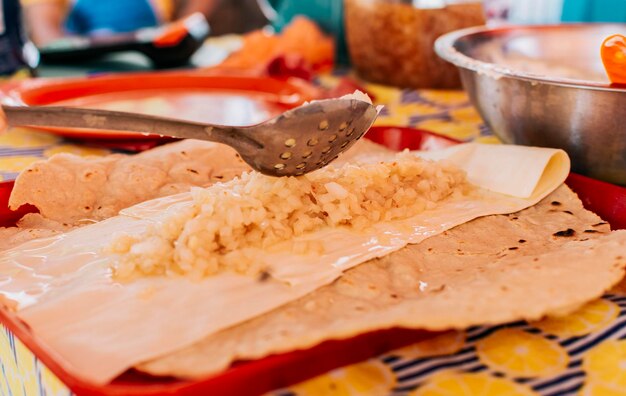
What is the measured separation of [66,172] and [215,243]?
47 centimetres

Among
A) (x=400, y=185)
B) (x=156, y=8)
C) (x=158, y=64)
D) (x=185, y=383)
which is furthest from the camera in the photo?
(x=156, y=8)

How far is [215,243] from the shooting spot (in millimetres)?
1004

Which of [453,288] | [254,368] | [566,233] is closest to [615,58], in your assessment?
[566,233]

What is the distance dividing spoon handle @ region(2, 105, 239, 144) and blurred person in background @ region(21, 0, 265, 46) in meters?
3.58

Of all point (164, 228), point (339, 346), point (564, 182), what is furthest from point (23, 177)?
point (564, 182)

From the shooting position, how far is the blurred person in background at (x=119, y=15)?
4496mm

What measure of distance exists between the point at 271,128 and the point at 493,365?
0.51m

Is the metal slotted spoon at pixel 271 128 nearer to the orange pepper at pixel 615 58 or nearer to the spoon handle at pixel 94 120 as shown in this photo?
the spoon handle at pixel 94 120

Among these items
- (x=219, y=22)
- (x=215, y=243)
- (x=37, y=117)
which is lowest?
(x=219, y=22)

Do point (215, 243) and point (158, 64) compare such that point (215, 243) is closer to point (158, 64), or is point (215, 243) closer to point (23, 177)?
point (23, 177)

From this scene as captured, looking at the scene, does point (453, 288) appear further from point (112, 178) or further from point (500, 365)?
point (112, 178)

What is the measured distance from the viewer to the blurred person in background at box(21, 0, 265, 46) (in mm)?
4496

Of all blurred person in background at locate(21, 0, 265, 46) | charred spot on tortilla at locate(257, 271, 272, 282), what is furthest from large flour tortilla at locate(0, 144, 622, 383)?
blurred person in background at locate(21, 0, 265, 46)

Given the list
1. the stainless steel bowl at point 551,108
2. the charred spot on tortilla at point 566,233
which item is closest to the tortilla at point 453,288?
the charred spot on tortilla at point 566,233
